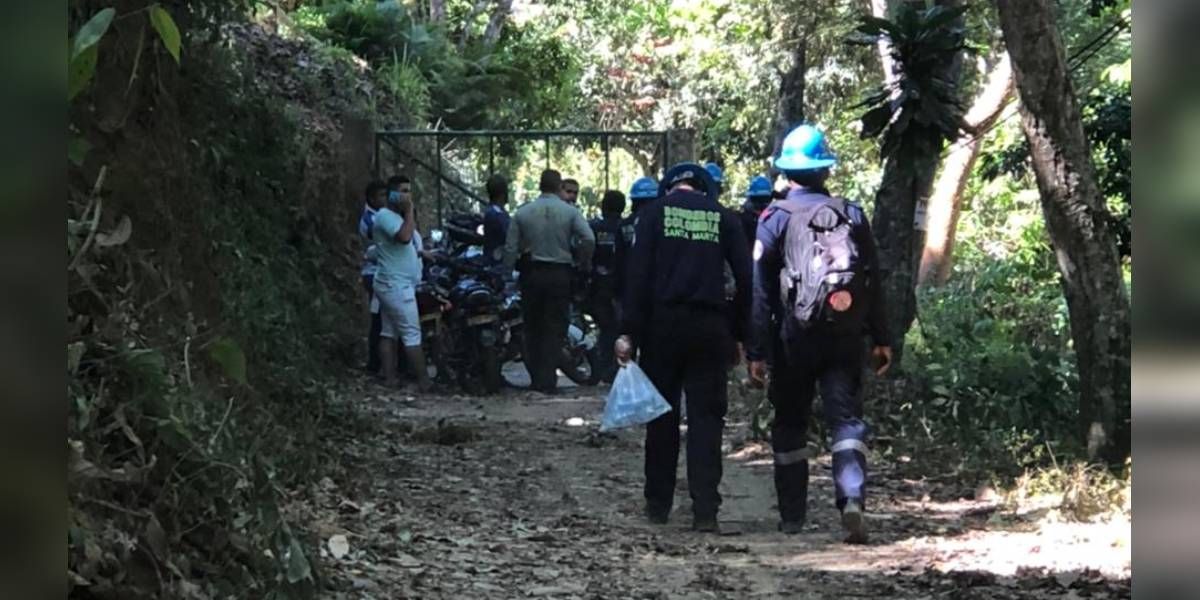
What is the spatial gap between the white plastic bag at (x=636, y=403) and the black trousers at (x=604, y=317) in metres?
6.18

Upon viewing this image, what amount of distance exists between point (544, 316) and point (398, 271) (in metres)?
1.50

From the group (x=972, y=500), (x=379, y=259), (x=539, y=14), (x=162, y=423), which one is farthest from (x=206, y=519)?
(x=539, y=14)

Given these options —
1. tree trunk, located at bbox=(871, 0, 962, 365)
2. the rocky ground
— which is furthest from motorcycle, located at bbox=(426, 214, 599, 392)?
tree trunk, located at bbox=(871, 0, 962, 365)

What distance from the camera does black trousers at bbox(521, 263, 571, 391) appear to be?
13219 mm

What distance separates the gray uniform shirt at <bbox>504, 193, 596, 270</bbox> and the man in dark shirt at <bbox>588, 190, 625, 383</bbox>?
26.8 inches

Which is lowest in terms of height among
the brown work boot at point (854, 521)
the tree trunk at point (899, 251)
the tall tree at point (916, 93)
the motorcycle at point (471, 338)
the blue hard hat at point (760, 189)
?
the brown work boot at point (854, 521)

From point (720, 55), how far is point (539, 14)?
35.3ft

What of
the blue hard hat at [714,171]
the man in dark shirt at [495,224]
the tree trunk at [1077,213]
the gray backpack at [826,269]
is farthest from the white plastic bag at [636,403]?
the man in dark shirt at [495,224]

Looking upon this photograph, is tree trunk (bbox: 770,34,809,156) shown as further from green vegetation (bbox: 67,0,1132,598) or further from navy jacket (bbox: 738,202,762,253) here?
navy jacket (bbox: 738,202,762,253)

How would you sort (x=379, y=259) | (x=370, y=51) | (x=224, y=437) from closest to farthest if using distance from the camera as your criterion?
(x=224, y=437), (x=379, y=259), (x=370, y=51)

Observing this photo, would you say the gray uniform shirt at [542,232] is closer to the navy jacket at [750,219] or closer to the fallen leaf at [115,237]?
the navy jacket at [750,219]

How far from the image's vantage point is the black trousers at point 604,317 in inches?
548

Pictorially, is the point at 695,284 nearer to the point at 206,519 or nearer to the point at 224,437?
the point at 224,437

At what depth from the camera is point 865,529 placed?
712cm
